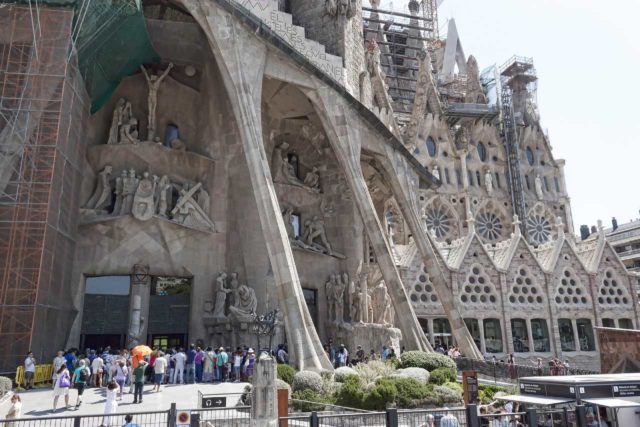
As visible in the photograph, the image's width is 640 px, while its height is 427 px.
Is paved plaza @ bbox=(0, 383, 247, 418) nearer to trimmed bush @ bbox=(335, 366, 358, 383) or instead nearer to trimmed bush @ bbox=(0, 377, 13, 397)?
trimmed bush @ bbox=(0, 377, 13, 397)

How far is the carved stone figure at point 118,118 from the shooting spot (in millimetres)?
21766

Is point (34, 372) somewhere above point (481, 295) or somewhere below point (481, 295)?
below

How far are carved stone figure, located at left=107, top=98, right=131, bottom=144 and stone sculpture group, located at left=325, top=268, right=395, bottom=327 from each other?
11.3m

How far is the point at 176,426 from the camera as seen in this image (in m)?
7.44

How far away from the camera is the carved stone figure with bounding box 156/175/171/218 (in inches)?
834

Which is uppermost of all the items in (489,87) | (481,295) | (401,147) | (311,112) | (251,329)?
(489,87)

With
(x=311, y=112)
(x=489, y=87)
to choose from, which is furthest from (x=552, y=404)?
(x=489, y=87)

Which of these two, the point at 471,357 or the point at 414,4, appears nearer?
the point at 471,357

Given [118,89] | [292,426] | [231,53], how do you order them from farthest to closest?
[118,89]
[231,53]
[292,426]

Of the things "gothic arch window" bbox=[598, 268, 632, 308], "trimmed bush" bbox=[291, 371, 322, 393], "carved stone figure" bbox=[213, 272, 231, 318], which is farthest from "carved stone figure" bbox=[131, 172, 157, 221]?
"gothic arch window" bbox=[598, 268, 632, 308]

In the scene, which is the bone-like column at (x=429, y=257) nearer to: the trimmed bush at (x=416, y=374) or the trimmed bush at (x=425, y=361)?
the trimmed bush at (x=425, y=361)

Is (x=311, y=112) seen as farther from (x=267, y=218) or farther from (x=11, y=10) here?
(x=11, y=10)

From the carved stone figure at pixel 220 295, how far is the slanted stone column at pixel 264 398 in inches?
480

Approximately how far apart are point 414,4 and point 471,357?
142ft
